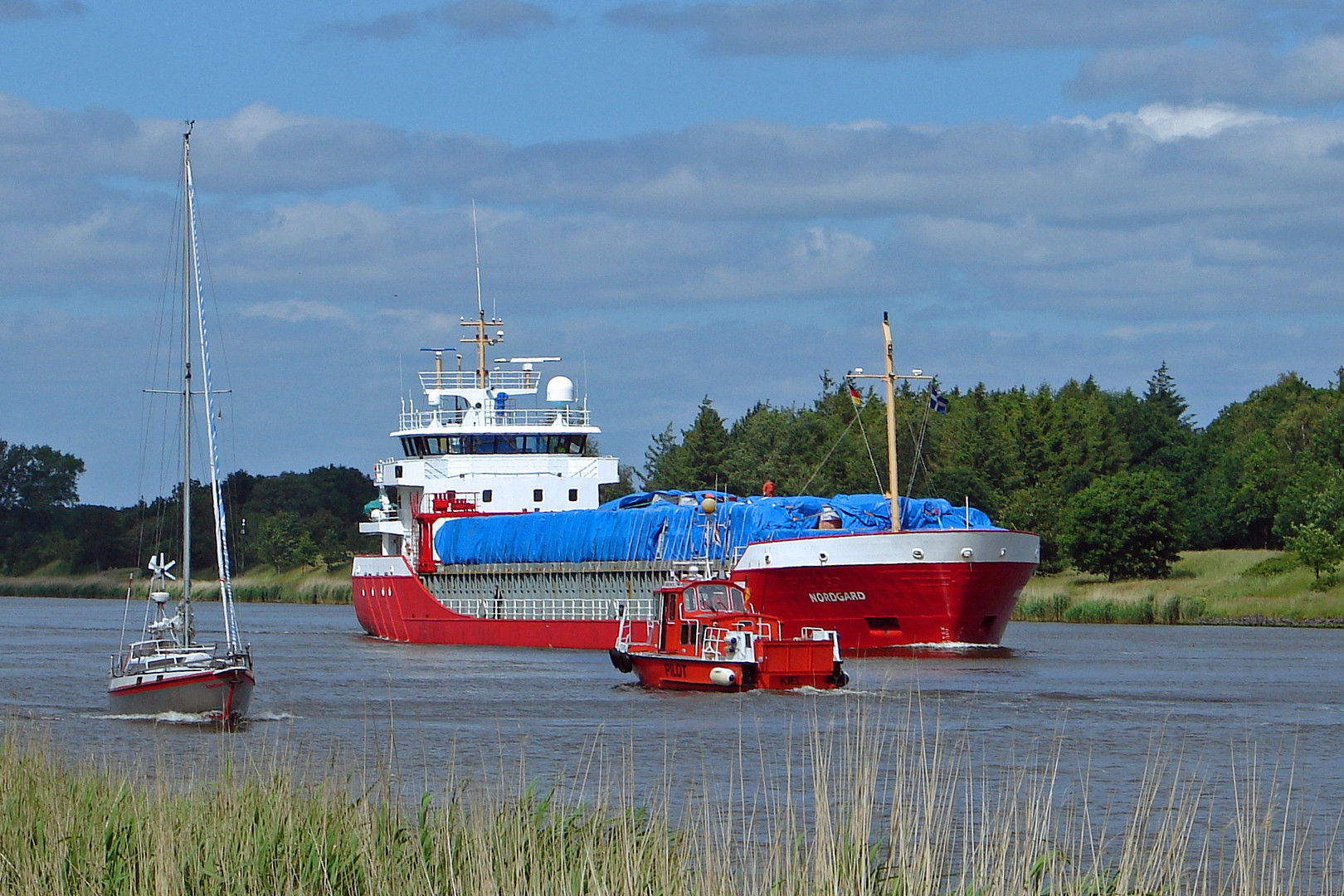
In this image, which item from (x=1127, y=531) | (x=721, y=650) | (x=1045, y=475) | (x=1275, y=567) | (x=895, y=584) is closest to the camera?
(x=721, y=650)

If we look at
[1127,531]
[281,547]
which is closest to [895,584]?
[1127,531]

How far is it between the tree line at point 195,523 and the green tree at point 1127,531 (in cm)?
5249

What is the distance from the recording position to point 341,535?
5586 inches

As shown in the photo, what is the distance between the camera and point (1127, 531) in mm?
82188

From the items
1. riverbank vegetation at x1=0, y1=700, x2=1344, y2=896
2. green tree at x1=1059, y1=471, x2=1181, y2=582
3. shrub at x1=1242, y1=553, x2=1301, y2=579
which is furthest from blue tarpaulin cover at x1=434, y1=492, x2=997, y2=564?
green tree at x1=1059, y1=471, x2=1181, y2=582

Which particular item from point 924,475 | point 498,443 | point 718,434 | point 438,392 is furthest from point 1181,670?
point 718,434

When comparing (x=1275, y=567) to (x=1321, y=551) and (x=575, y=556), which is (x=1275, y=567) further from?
(x=575, y=556)

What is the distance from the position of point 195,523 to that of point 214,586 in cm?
1124

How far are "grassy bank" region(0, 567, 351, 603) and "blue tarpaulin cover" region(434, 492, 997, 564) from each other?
43.8 m

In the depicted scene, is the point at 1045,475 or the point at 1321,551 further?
the point at 1045,475

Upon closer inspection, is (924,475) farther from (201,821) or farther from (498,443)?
(201,821)

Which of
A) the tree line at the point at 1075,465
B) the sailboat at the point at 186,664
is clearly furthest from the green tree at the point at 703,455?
the sailboat at the point at 186,664

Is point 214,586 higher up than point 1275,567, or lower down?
lower down

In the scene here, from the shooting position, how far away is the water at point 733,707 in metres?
24.9
